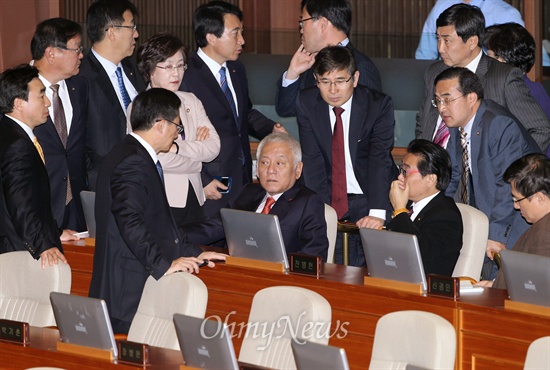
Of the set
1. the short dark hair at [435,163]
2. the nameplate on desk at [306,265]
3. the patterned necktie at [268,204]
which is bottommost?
the nameplate on desk at [306,265]

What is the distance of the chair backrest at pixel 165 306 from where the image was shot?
3.49 metres

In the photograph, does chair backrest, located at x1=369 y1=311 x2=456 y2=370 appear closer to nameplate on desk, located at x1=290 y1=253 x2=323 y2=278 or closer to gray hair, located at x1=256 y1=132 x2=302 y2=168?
nameplate on desk, located at x1=290 y1=253 x2=323 y2=278

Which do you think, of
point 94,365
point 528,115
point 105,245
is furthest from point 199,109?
point 94,365

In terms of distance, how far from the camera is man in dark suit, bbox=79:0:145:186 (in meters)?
5.13

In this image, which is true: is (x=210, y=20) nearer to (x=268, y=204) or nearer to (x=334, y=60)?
(x=334, y=60)

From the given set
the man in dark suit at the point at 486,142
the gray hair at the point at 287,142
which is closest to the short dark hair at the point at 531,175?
the man in dark suit at the point at 486,142

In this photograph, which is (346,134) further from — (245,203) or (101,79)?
(101,79)

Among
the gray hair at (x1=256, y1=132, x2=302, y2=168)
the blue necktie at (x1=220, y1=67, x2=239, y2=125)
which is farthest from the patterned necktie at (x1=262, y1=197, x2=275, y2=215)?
the blue necktie at (x1=220, y1=67, x2=239, y2=125)

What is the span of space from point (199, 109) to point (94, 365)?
189cm

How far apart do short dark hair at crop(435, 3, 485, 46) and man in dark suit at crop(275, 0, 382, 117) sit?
17.5 inches

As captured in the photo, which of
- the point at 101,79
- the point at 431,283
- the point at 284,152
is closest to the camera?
the point at 431,283

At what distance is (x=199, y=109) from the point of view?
4.91 m

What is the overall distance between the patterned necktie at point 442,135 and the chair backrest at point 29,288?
5.82ft

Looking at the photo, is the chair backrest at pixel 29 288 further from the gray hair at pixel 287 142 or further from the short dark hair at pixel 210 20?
the short dark hair at pixel 210 20
